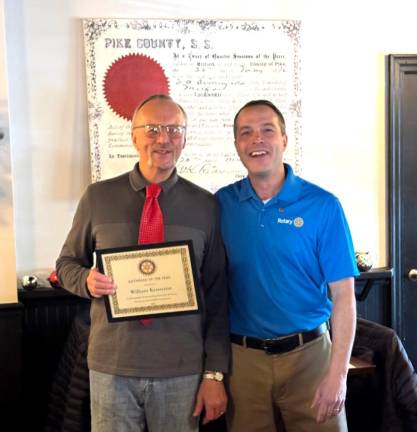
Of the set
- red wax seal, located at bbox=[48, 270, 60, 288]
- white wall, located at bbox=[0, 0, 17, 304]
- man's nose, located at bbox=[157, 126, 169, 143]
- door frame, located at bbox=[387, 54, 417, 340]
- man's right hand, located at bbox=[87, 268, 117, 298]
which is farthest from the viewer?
door frame, located at bbox=[387, 54, 417, 340]

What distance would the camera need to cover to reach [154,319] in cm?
164

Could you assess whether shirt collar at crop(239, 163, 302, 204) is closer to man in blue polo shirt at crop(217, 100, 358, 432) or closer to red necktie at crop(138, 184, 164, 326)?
man in blue polo shirt at crop(217, 100, 358, 432)

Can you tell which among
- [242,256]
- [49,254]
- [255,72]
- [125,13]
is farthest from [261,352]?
[125,13]

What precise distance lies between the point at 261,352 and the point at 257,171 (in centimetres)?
54

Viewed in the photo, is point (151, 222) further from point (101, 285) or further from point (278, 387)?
point (278, 387)

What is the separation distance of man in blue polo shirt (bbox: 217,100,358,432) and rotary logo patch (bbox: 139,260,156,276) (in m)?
0.28

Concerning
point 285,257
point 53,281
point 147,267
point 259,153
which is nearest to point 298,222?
point 285,257

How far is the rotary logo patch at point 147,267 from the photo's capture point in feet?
5.27

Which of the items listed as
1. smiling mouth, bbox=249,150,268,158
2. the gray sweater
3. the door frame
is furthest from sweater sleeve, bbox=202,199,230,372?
the door frame

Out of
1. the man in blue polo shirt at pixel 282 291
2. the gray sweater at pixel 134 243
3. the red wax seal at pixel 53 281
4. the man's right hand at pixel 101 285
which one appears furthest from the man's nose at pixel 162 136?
the red wax seal at pixel 53 281

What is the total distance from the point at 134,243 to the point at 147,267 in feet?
0.31

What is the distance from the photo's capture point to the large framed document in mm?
1597

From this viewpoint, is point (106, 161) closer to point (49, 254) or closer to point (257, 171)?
point (49, 254)

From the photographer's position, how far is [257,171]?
5.82 feet
